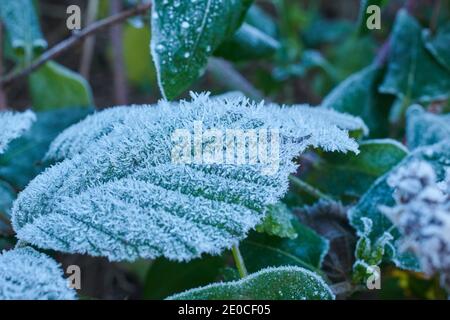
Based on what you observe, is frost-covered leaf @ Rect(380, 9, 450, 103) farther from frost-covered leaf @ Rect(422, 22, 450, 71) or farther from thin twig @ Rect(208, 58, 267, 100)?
thin twig @ Rect(208, 58, 267, 100)

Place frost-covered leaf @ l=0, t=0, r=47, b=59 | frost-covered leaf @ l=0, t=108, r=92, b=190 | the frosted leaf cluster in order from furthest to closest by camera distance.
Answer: frost-covered leaf @ l=0, t=0, r=47, b=59
frost-covered leaf @ l=0, t=108, r=92, b=190
the frosted leaf cluster

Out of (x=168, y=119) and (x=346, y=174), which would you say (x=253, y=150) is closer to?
(x=168, y=119)

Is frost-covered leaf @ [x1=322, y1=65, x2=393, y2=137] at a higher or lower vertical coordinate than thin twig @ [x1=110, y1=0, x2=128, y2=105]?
lower

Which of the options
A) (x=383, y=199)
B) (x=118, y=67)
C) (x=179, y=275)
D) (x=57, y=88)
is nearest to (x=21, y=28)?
(x=57, y=88)

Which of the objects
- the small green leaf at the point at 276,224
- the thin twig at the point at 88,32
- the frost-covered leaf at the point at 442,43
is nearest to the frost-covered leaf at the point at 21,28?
the thin twig at the point at 88,32

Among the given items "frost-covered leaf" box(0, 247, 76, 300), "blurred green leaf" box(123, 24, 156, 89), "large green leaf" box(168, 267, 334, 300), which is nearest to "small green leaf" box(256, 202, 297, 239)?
"large green leaf" box(168, 267, 334, 300)

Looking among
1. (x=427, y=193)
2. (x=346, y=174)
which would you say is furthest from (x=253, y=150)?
(x=346, y=174)

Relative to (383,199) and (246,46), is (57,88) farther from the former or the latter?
(383,199)
